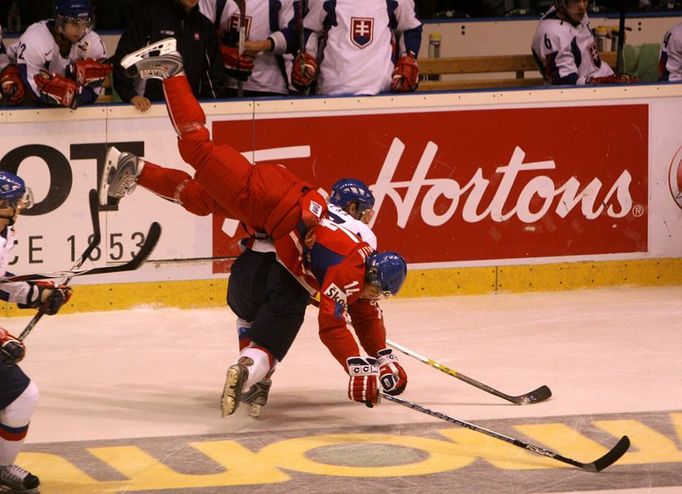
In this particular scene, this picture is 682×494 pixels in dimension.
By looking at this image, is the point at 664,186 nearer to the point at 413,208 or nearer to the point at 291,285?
the point at 413,208

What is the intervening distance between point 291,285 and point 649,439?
168cm

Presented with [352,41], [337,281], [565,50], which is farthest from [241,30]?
[337,281]

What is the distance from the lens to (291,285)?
6.71 meters

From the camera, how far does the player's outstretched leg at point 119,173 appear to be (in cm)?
712

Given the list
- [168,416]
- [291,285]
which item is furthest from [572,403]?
[168,416]

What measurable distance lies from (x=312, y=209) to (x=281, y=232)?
20 centimetres

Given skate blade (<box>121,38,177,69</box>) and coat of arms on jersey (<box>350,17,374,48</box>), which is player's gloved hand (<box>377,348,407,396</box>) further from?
coat of arms on jersey (<box>350,17,374,48</box>)

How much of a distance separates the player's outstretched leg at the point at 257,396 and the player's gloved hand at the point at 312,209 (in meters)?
0.78

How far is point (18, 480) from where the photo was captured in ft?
18.3

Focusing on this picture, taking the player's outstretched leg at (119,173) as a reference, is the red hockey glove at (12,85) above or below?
above

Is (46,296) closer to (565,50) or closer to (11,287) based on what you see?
(11,287)

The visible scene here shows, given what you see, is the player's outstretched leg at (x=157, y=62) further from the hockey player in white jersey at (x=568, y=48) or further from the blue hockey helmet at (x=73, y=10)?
the hockey player in white jersey at (x=568, y=48)

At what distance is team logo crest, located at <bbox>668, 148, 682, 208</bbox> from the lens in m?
9.33

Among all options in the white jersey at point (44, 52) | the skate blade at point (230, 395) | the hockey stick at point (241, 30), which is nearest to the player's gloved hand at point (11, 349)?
the skate blade at point (230, 395)
